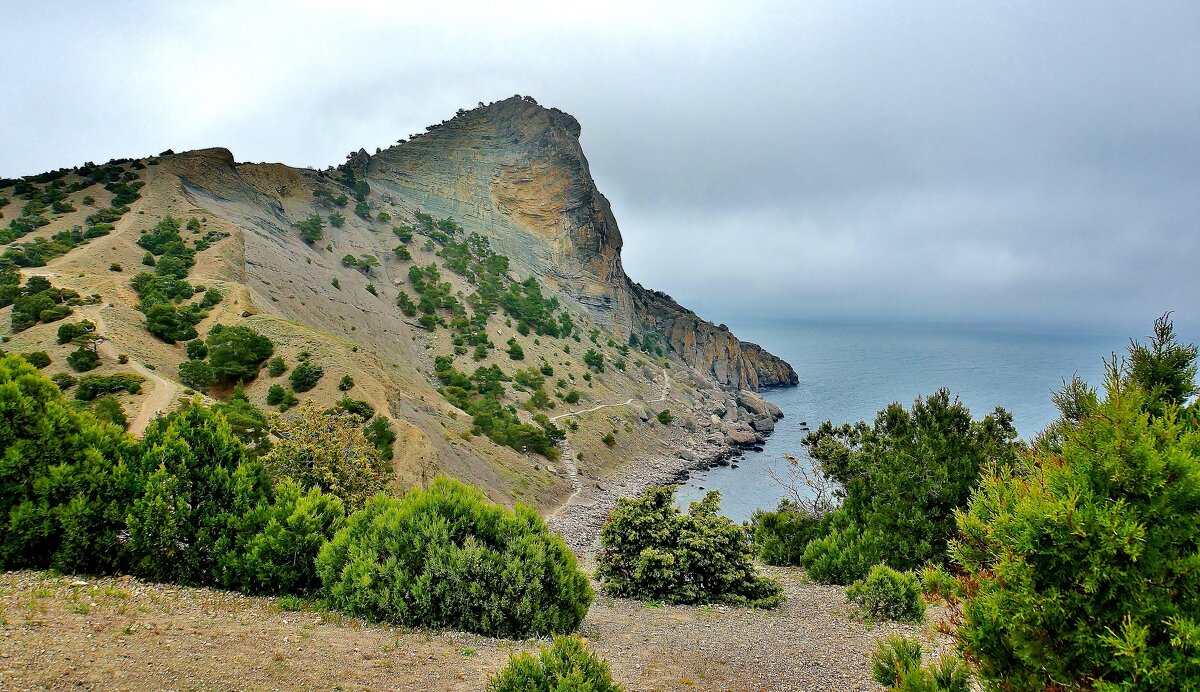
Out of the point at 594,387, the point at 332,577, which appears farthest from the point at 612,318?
the point at 332,577

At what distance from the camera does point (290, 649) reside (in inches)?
288

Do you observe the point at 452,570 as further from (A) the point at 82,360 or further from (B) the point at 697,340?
(B) the point at 697,340

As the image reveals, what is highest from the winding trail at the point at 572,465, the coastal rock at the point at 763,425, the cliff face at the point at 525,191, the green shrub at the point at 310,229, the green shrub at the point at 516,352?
the cliff face at the point at 525,191

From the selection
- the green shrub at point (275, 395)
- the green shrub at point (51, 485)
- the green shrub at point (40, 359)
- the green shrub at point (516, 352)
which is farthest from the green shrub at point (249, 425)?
the green shrub at point (516, 352)

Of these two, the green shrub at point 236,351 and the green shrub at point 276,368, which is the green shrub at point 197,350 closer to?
the green shrub at point 236,351

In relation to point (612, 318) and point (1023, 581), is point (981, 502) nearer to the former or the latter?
point (1023, 581)

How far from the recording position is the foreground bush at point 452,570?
30.0 feet

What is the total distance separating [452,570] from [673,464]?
51.3 metres

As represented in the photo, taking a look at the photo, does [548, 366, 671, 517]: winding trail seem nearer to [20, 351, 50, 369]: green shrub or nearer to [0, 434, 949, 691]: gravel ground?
[20, 351, 50, 369]: green shrub

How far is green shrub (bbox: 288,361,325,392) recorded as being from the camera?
86.8ft

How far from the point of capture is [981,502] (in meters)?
5.14

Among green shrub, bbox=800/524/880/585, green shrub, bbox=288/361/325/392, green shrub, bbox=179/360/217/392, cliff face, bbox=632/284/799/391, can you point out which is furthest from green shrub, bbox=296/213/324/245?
green shrub, bbox=800/524/880/585

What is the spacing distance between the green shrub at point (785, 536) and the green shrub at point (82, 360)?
26.6 meters

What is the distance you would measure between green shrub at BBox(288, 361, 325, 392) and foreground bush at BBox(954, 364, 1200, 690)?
27.5 meters
